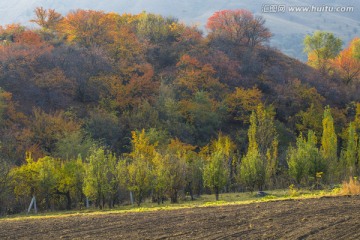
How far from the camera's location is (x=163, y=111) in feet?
221

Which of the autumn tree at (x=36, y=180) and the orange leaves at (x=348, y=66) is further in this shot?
the orange leaves at (x=348, y=66)

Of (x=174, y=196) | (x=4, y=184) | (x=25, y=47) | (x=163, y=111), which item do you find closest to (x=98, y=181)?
(x=174, y=196)

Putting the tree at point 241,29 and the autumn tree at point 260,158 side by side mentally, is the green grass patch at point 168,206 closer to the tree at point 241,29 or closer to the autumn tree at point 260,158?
the autumn tree at point 260,158

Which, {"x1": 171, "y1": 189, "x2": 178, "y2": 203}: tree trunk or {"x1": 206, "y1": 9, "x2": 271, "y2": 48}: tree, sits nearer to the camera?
{"x1": 171, "y1": 189, "x2": 178, "y2": 203}: tree trunk

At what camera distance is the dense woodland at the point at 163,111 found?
125ft

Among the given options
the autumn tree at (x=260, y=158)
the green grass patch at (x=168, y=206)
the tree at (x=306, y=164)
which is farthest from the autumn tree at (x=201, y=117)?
the green grass patch at (x=168, y=206)

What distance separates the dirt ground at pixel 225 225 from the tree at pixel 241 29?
73.8 meters

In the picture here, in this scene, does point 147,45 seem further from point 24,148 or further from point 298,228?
point 298,228

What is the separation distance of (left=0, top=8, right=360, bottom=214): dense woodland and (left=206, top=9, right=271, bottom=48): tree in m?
0.20

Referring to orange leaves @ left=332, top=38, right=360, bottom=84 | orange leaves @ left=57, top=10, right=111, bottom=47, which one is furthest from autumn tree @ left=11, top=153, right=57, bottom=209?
orange leaves @ left=332, top=38, right=360, bottom=84

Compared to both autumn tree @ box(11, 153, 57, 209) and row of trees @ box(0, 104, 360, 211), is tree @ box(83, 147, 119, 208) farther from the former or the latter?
autumn tree @ box(11, 153, 57, 209)

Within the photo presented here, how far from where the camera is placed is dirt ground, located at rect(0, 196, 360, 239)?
16014 millimetres

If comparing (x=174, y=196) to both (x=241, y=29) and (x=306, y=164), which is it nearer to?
(x=306, y=164)

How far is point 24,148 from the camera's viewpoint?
166 ft
